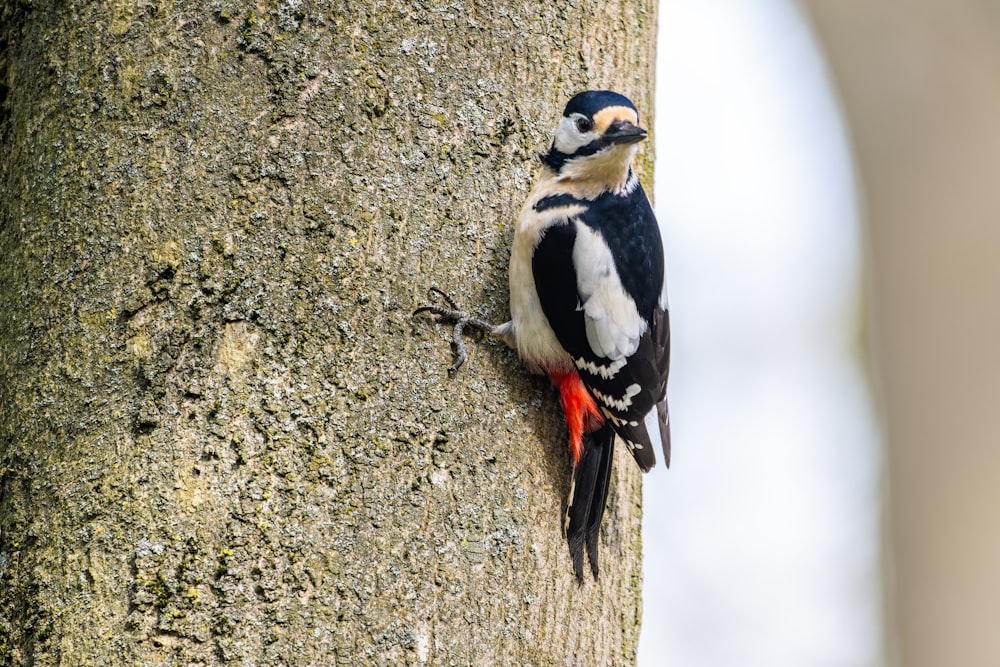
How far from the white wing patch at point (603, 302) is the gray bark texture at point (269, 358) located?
0.24 metres

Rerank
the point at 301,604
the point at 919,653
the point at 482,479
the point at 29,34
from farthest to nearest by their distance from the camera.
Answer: the point at 919,653, the point at 29,34, the point at 482,479, the point at 301,604

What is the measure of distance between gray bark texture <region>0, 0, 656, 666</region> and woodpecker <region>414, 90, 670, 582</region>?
46 millimetres

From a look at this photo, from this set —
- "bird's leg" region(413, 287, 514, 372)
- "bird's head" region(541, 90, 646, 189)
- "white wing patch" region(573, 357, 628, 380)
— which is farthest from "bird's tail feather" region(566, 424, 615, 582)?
"bird's head" region(541, 90, 646, 189)

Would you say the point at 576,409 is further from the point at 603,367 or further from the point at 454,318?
the point at 454,318

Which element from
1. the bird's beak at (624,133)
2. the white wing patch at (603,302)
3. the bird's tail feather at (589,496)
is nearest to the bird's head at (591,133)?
the bird's beak at (624,133)

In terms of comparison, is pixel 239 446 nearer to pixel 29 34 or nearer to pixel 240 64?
pixel 240 64

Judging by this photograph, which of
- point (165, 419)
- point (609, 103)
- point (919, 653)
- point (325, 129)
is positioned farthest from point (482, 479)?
point (919, 653)

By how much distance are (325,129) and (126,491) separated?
2.28 feet

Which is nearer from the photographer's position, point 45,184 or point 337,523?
point 337,523

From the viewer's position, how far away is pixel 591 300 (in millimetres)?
2018

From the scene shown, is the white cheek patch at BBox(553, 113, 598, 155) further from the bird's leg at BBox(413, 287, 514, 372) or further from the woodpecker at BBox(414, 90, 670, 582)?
the bird's leg at BBox(413, 287, 514, 372)

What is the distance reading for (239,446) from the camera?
146 centimetres

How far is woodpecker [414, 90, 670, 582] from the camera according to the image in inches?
70.7

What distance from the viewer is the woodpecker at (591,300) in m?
1.79
